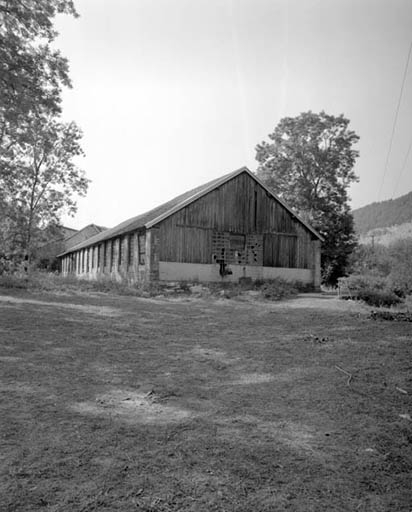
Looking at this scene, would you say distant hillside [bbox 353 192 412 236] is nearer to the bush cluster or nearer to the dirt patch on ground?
the bush cluster

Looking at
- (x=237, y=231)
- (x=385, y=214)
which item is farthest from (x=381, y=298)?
(x=385, y=214)

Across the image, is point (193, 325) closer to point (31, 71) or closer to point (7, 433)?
point (7, 433)

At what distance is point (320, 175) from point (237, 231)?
61.4 feet

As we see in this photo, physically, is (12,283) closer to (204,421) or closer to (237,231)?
(237,231)

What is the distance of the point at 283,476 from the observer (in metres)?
3.35

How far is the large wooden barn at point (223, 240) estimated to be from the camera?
22.3m

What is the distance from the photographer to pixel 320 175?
39.5 m

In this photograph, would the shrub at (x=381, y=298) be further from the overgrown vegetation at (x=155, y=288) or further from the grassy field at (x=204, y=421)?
the grassy field at (x=204, y=421)

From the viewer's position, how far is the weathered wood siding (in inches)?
898

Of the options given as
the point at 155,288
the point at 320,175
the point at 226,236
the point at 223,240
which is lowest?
the point at 155,288

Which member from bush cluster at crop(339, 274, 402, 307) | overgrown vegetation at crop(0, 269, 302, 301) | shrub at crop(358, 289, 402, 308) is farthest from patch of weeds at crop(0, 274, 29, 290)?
shrub at crop(358, 289, 402, 308)

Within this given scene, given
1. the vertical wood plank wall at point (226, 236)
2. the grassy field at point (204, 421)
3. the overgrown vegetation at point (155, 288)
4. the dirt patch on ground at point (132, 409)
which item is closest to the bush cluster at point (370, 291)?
the overgrown vegetation at point (155, 288)

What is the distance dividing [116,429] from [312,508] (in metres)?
2.05

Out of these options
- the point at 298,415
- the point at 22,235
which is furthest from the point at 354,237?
the point at 298,415
